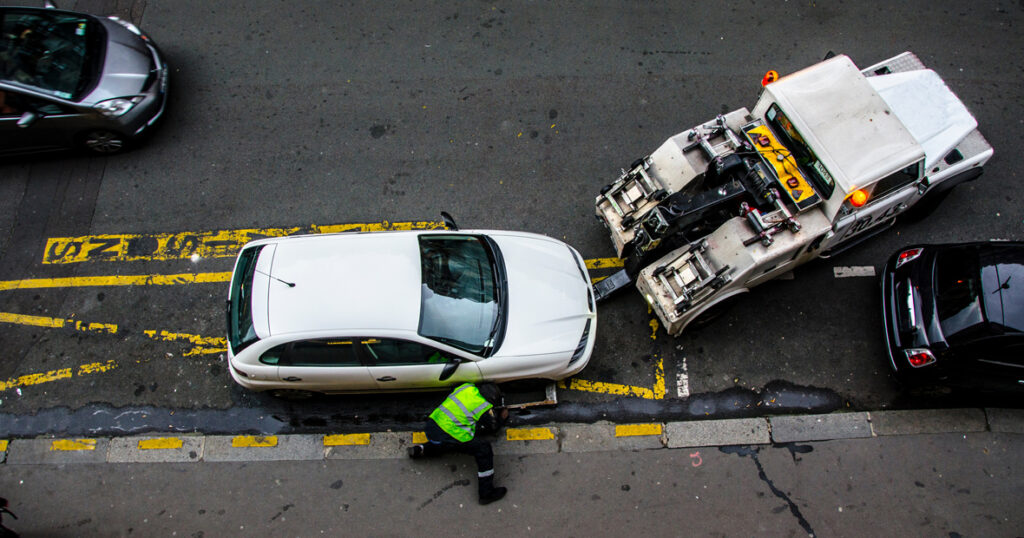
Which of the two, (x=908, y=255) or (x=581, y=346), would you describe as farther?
(x=908, y=255)

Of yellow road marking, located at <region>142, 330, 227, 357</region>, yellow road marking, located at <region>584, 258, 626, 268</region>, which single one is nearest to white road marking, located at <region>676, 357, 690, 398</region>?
yellow road marking, located at <region>584, 258, 626, 268</region>

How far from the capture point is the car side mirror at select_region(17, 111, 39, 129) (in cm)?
729

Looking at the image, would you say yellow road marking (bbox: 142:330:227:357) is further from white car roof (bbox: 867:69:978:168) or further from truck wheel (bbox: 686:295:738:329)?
white car roof (bbox: 867:69:978:168)

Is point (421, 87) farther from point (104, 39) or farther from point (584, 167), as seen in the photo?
point (104, 39)

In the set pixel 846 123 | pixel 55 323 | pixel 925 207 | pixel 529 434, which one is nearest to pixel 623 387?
pixel 529 434

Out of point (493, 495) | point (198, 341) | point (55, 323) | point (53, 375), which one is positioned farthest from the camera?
point (55, 323)

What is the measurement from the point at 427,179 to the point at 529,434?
351 centimetres

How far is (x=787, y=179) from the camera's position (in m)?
6.11

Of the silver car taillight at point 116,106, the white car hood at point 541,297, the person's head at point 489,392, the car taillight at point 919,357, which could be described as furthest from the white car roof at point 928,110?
the silver car taillight at point 116,106

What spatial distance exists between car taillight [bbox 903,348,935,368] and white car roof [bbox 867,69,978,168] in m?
2.02

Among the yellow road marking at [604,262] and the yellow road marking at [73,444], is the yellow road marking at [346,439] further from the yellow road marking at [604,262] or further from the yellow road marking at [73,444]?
the yellow road marking at [604,262]

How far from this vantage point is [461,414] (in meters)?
5.71

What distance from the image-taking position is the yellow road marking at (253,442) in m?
6.48

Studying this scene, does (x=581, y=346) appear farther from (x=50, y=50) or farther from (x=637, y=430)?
(x=50, y=50)
